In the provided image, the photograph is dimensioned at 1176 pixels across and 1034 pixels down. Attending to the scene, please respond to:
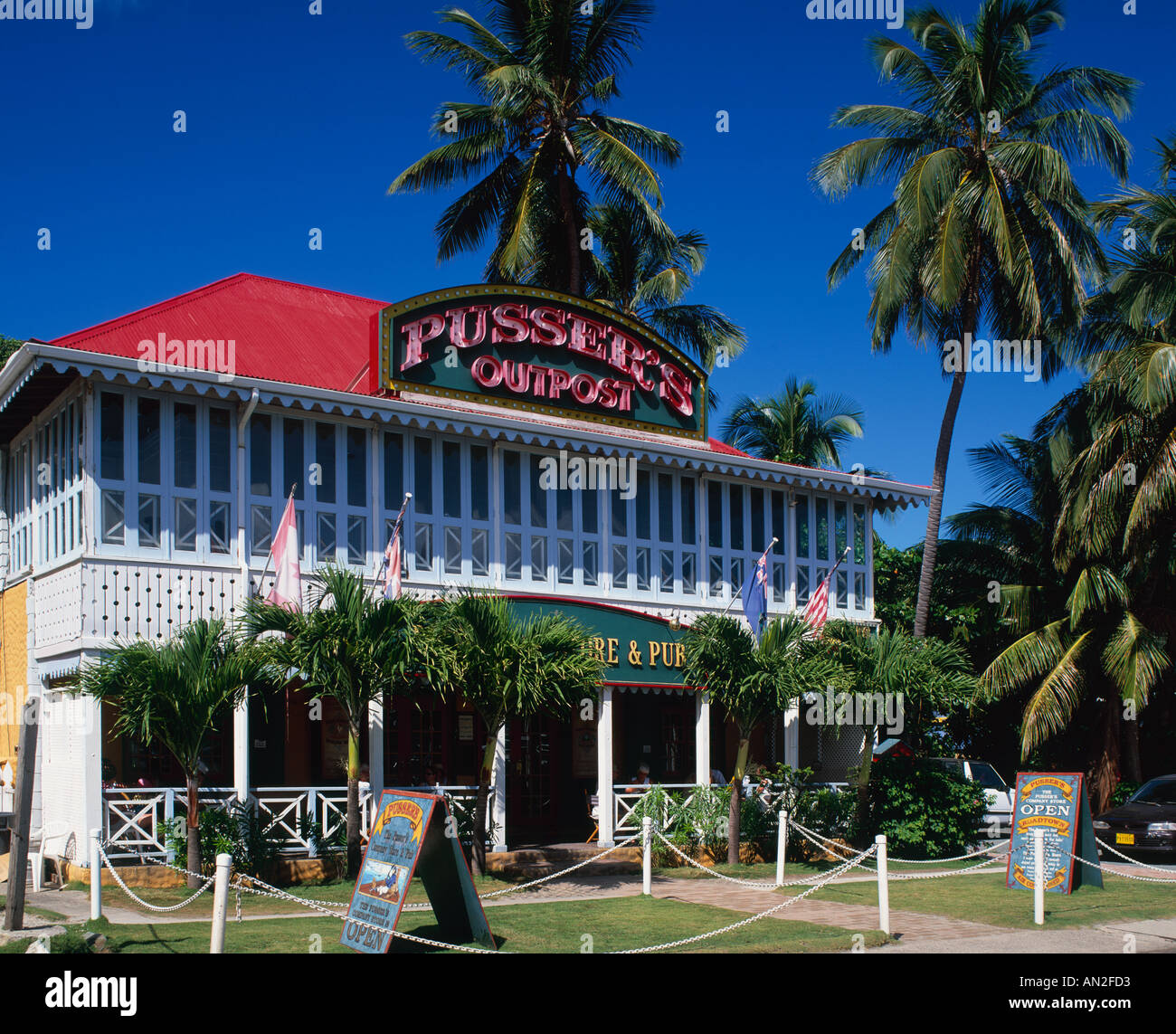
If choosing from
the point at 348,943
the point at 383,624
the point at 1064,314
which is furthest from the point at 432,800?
the point at 1064,314

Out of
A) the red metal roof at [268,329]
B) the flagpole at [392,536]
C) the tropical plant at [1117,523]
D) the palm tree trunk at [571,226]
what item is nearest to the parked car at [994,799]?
the tropical plant at [1117,523]

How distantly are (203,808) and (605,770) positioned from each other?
6691 millimetres

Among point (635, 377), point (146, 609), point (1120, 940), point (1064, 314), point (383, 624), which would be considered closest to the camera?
point (1120, 940)

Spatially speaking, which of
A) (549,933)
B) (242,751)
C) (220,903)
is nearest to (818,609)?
(549,933)

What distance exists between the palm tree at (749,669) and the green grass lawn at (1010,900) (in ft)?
9.24

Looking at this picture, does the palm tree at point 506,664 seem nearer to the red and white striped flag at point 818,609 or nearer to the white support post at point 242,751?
the white support post at point 242,751

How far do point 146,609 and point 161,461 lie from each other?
2086 mm

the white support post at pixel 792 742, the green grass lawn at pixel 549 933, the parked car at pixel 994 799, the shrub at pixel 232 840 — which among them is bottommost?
the parked car at pixel 994 799

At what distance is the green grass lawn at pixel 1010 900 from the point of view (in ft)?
47.3

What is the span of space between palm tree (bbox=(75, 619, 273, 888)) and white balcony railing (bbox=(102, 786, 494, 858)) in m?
1.38

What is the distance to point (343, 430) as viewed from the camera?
18672 millimetres

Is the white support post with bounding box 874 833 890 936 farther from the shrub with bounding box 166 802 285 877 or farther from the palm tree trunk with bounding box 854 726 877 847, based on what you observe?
the shrub with bounding box 166 802 285 877

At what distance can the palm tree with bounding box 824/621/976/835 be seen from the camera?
19203mm
